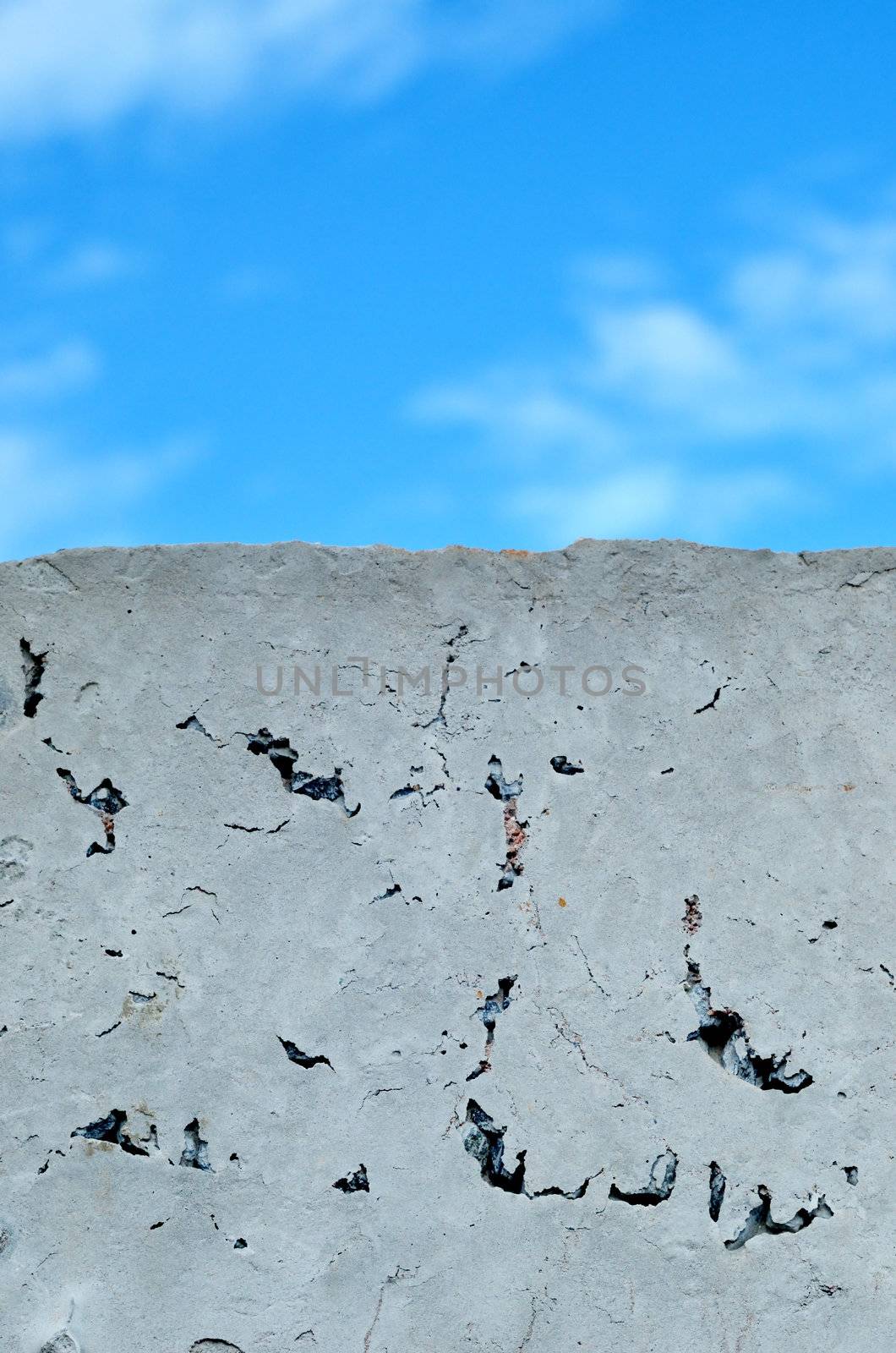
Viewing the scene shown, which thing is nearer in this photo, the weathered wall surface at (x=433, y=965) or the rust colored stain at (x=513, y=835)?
the weathered wall surface at (x=433, y=965)

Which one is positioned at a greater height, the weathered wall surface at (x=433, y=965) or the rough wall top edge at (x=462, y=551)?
the rough wall top edge at (x=462, y=551)

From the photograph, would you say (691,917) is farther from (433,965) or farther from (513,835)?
(433,965)

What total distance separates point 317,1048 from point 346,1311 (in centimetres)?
50

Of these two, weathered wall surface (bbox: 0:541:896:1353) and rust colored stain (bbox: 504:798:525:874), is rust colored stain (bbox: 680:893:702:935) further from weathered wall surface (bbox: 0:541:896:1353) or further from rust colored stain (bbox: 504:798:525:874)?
rust colored stain (bbox: 504:798:525:874)

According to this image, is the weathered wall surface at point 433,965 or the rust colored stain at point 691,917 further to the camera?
the rust colored stain at point 691,917

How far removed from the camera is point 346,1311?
2.74 metres

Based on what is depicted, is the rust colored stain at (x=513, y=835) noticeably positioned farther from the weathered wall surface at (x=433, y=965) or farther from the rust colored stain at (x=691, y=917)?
the rust colored stain at (x=691, y=917)

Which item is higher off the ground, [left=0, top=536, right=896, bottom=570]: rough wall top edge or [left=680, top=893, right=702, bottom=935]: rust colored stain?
[left=0, top=536, right=896, bottom=570]: rough wall top edge

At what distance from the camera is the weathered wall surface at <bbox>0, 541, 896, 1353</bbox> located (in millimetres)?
2754

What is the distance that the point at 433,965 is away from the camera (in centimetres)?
284

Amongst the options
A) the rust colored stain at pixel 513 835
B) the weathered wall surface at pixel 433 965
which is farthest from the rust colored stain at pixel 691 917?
the rust colored stain at pixel 513 835

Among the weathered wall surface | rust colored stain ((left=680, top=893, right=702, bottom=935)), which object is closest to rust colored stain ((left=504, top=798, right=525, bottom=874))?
the weathered wall surface

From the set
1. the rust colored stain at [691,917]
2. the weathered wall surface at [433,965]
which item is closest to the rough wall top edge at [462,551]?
the weathered wall surface at [433,965]

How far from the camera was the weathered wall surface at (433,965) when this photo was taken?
2754mm
